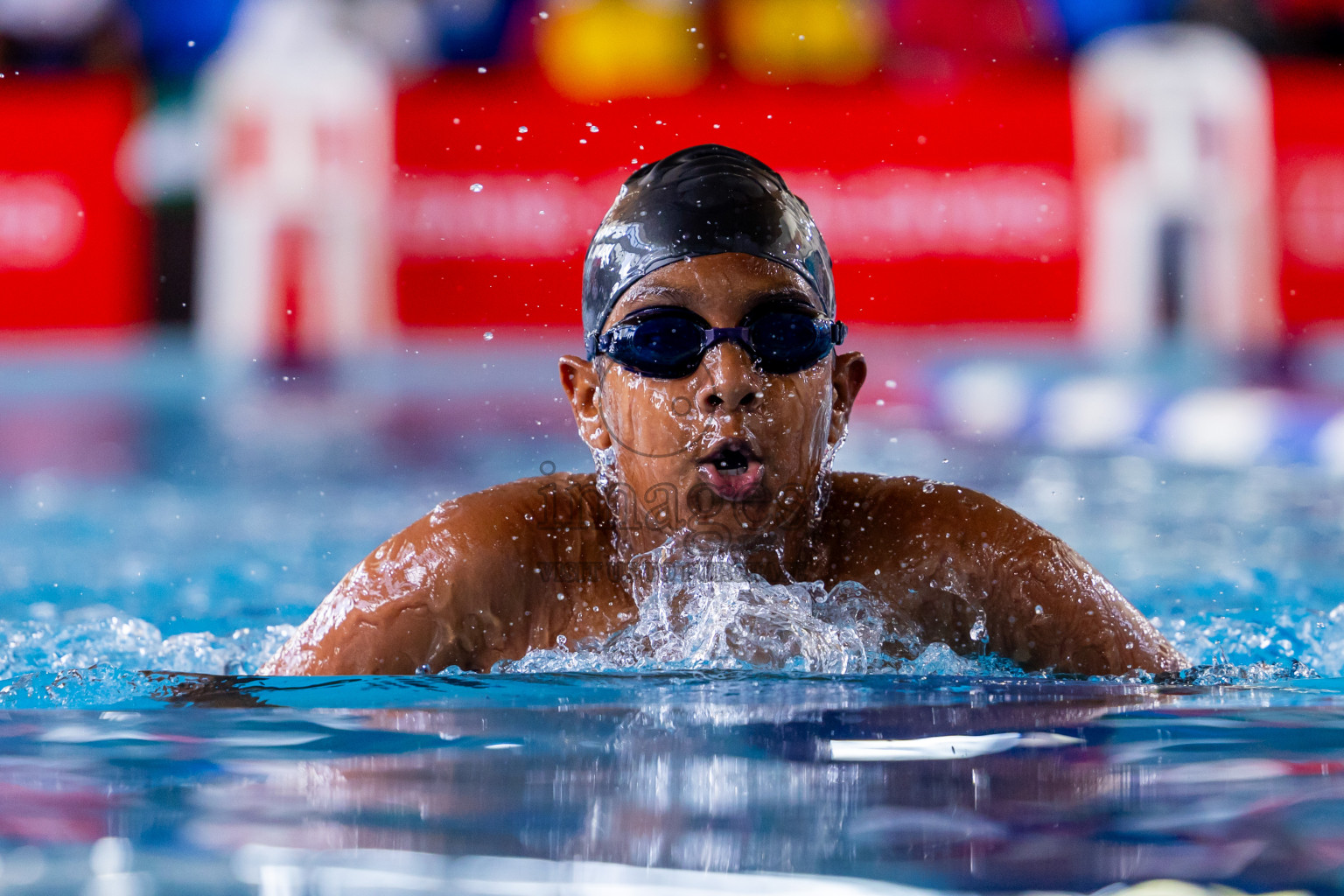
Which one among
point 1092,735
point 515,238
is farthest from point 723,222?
point 515,238

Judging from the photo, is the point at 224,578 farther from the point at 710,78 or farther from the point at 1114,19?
the point at 1114,19

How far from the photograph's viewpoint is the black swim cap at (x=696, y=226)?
6.90 ft

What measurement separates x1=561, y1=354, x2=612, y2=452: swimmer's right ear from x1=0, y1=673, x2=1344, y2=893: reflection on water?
24.0 inches

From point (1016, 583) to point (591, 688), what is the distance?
75 cm

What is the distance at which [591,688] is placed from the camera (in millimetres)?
1677

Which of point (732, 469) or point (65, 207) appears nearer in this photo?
point (732, 469)

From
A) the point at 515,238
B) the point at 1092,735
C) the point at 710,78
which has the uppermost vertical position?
the point at 710,78

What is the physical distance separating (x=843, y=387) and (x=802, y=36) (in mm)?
7864

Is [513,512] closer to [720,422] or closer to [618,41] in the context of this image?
[720,422]

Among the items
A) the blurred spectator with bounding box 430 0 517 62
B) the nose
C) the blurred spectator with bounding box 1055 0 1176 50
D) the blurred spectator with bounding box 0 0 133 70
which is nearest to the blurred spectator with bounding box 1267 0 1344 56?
the blurred spectator with bounding box 1055 0 1176 50

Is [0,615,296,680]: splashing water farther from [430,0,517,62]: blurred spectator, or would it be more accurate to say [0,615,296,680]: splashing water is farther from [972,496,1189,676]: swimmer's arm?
[430,0,517,62]: blurred spectator

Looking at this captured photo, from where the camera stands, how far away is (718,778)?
1.33 meters

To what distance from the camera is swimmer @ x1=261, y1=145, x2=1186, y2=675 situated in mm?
2051

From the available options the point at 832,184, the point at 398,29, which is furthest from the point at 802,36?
the point at 398,29
